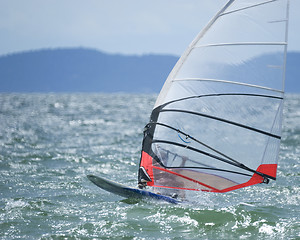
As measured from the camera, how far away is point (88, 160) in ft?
42.9

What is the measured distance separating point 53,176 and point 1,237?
4.37 meters

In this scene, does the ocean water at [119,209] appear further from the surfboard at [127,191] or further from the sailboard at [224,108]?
the sailboard at [224,108]

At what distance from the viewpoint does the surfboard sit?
712cm

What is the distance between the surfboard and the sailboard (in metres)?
0.18

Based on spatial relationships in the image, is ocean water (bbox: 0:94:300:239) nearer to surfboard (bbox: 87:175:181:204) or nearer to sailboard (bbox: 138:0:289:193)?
surfboard (bbox: 87:175:181:204)

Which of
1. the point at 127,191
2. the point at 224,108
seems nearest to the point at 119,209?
the point at 127,191

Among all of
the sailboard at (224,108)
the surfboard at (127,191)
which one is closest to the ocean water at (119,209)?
the surfboard at (127,191)

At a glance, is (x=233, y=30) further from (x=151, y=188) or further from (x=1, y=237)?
(x=1, y=237)

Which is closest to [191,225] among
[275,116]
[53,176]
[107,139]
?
[275,116]

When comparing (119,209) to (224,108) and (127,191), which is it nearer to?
(127,191)

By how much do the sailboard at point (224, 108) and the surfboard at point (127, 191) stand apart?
0.18 m

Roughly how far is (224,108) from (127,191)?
2188 mm

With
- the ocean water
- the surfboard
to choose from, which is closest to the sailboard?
the surfboard

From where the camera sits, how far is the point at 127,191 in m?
7.29
